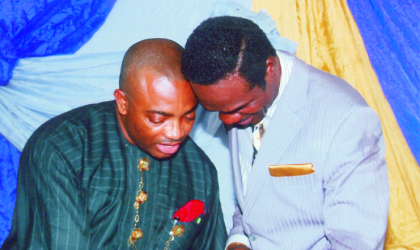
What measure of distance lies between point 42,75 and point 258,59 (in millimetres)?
1165

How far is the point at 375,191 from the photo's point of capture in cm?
126

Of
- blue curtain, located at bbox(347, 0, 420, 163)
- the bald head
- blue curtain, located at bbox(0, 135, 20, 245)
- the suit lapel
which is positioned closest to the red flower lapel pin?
the suit lapel

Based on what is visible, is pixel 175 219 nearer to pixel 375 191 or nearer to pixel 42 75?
pixel 375 191

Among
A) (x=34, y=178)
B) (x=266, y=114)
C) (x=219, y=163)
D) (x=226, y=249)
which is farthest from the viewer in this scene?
(x=219, y=163)

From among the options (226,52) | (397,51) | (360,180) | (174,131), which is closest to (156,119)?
(174,131)

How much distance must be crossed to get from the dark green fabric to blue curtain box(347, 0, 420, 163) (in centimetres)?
93

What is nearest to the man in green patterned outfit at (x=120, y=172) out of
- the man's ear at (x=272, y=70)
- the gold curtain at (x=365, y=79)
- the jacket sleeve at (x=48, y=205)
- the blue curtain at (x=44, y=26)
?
the jacket sleeve at (x=48, y=205)

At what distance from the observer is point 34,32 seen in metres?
1.89

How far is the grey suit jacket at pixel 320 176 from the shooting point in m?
1.26

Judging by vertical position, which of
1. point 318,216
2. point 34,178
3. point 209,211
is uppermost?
point 34,178

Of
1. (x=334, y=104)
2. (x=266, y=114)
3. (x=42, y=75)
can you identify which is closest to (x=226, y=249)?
(x=266, y=114)

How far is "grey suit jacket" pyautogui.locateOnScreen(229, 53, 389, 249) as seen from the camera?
49.8 inches

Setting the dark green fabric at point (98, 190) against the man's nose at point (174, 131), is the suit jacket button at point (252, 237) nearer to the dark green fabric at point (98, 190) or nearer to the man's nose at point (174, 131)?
the dark green fabric at point (98, 190)

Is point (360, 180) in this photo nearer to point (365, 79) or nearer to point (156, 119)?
point (156, 119)
